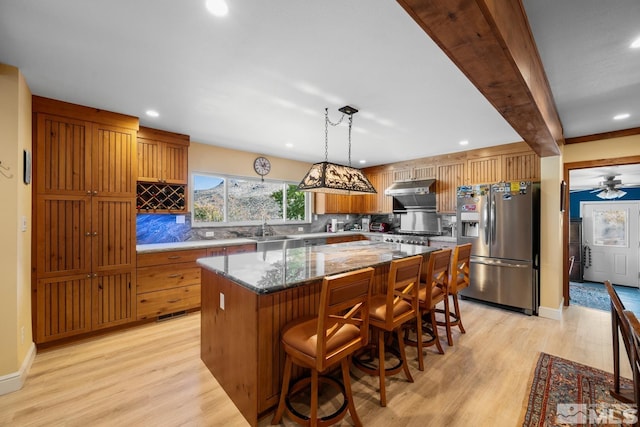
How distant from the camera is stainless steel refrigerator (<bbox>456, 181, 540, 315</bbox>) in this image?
12.1 ft

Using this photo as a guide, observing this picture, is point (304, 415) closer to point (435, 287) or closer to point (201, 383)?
point (201, 383)

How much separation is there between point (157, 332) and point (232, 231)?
1911 mm

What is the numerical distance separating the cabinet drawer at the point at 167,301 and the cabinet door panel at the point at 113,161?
50.1 inches

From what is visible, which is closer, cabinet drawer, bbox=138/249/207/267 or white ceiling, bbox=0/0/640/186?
white ceiling, bbox=0/0/640/186

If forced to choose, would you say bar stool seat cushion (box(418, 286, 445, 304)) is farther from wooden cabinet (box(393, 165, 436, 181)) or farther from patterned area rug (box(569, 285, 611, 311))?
patterned area rug (box(569, 285, 611, 311))

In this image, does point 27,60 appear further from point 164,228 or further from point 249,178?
point 249,178

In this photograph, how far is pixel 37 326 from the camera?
8.48 feet

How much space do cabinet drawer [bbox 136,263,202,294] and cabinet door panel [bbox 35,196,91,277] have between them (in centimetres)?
54

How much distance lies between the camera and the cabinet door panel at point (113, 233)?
2937mm

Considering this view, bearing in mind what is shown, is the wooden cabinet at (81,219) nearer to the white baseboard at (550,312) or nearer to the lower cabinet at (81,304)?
the lower cabinet at (81,304)

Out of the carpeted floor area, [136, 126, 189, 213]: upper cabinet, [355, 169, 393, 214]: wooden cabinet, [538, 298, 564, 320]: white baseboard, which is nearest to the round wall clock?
[136, 126, 189, 213]: upper cabinet

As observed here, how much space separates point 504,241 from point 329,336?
3.50 metres

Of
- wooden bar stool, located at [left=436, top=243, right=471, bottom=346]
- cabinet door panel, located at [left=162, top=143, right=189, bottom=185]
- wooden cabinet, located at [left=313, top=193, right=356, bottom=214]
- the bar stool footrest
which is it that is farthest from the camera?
wooden cabinet, located at [left=313, top=193, right=356, bottom=214]

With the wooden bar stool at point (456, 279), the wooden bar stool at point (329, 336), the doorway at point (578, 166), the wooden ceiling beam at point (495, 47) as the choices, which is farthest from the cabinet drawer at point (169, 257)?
the doorway at point (578, 166)
